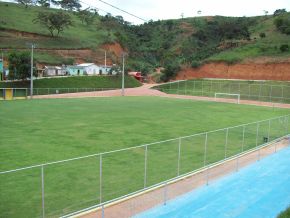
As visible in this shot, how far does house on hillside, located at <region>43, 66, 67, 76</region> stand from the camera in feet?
315

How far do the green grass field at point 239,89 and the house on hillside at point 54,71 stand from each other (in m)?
25.3

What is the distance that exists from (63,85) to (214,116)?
4643 cm

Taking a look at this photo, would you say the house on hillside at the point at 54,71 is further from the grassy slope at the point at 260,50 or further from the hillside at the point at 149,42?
the grassy slope at the point at 260,50

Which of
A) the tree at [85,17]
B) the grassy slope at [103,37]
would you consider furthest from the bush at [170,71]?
the tree at [85,17]

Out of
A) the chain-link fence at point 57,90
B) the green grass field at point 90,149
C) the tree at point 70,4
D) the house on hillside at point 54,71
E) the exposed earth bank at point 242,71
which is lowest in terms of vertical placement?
the green grass field at point 90,149

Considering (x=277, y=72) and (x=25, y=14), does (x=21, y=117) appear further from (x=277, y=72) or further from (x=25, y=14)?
(x=25, y=14)

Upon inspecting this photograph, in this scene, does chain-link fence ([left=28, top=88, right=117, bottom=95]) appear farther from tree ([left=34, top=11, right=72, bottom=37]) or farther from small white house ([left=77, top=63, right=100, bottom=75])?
tree ([left=34, top=11, right=72, bottom=37])

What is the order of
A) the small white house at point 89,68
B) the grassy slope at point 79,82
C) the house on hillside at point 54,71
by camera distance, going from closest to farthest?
the grassy slope at point 79,82
the house on hillside at point 54,71
the small white house at point 89,68

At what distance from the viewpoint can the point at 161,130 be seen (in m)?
33.0

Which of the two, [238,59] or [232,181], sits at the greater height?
[238,59]

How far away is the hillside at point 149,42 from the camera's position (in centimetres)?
10538

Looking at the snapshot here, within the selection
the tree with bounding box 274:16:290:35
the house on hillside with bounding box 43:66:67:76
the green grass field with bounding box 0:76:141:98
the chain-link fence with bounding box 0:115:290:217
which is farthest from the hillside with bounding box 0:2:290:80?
the chain-link fence with bounding box 0:115:290:217

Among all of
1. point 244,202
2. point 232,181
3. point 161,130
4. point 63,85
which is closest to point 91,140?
point 161,130

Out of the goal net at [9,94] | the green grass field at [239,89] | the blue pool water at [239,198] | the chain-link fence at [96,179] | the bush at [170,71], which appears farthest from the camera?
the bush at [170,71]
